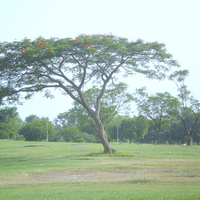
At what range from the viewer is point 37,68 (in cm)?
2152

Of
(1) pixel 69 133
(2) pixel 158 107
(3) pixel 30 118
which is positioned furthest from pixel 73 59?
(3) pixel 30 118

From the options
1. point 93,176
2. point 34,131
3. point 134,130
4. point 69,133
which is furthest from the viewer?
point 69,133

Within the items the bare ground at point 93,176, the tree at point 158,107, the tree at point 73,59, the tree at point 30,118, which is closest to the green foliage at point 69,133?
the tree at point 158,107

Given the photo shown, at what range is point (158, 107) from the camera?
56500 mm

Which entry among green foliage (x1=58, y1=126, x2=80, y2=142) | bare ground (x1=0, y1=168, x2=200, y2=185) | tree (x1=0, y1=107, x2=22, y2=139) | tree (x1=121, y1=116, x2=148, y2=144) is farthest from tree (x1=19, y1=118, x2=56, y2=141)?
bare ground (x1=0, y1=168, x2=200, y2=185)

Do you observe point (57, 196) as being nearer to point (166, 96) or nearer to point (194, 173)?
point (194, 173)

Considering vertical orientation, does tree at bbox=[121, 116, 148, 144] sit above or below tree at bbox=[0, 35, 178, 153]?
below

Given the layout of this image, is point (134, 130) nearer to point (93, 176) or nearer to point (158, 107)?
point (158, 107)

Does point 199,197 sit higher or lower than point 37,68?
lower

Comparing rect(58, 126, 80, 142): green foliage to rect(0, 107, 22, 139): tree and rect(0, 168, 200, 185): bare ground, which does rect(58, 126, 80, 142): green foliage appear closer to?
rect(0, 107, 22, 139): tree

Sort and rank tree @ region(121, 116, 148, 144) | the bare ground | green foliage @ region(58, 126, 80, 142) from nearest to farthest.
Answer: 1. the bare ground
2. tree @ region(121, 116, 148, 144)
3. green foliage @ region(58, 126, 80, 142)

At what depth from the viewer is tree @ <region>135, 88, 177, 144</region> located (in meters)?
54.8

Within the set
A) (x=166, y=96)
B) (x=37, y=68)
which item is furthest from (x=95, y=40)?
(x=166, y=96)

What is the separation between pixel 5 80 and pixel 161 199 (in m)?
17.4
